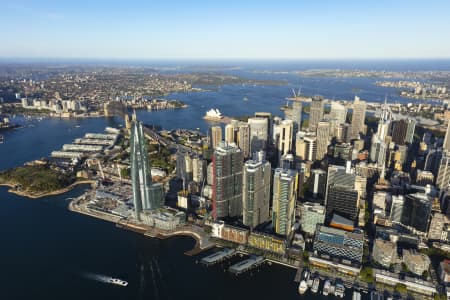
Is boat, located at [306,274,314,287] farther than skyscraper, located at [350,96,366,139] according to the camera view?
No

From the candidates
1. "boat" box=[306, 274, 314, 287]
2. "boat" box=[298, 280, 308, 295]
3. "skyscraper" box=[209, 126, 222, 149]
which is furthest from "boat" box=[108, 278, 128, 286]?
"skyscraper" box=[209, 126, 222, 149]

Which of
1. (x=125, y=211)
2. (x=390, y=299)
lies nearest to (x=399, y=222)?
(x=390, y=299)

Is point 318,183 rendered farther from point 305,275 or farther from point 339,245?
point 305,275

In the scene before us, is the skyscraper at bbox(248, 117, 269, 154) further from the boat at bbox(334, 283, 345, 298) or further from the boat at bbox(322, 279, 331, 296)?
the boat at bbox(334, 283, 345, 298)

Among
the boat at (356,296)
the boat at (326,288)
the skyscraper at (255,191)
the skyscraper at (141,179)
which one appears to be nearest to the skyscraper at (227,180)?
the skyscraper at (255,191)

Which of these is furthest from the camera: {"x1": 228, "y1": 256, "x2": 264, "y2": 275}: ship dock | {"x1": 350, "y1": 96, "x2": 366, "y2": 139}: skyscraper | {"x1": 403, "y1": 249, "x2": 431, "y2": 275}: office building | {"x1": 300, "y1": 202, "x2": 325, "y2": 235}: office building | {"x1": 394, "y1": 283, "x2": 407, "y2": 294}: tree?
{"x1": 350, "y1": 96, "x2": 366, "y2": 139}: skyscraper

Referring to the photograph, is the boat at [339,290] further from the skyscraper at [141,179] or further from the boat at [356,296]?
the skyscraper at [141,179]

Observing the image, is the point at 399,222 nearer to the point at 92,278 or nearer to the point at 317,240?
the point at 317,240
